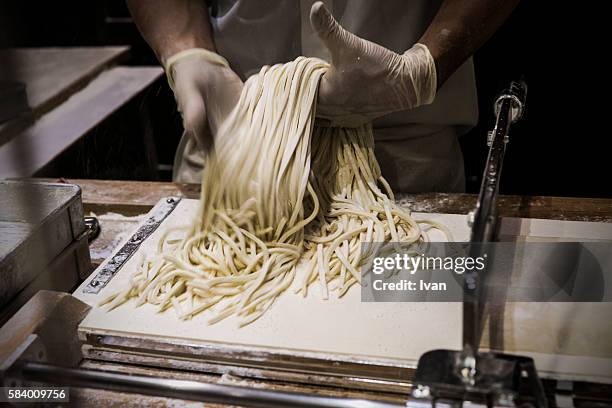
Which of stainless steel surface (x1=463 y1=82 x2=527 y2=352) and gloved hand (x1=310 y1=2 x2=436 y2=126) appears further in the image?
gloved hand (x1=310 y1=2 x2=436 y2=126)

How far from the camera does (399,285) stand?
131 cm

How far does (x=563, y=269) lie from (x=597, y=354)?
24 centimetres

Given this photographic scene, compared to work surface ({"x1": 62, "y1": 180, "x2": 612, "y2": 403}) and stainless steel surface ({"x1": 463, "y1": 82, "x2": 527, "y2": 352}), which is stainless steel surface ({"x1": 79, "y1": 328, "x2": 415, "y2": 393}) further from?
work surface ({"x1": 62, "y1": 180, "x2": 612, "y2": 403})

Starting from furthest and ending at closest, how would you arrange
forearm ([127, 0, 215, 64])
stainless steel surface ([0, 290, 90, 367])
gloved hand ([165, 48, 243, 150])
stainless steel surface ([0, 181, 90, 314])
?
forearm ([127, 0, 215, 64]) < gloved hand ([165, 48, 243, 150]) < stainless steel surface ([0, 181, 90, 314]) < stainless steel surface ([0, 290, 90, 367])

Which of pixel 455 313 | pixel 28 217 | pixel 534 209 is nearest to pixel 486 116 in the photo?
pixel 534 209

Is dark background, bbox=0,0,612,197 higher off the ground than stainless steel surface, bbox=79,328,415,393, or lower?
higher

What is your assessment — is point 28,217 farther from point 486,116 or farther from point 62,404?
point 486,116

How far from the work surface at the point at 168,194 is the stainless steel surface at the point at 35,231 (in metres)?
0.15

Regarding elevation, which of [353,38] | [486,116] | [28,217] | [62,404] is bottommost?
[62,404]

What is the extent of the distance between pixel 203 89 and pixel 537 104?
37.1 inches

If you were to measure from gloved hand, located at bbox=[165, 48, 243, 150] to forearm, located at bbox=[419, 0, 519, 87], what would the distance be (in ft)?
1.52

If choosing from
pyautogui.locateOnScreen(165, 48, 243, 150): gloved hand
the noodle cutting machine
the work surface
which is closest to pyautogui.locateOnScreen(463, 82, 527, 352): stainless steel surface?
the noodle cutting machine

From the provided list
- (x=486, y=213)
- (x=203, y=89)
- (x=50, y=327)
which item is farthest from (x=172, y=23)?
(x=486, y=213)

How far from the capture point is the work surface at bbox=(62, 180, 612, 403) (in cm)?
161
